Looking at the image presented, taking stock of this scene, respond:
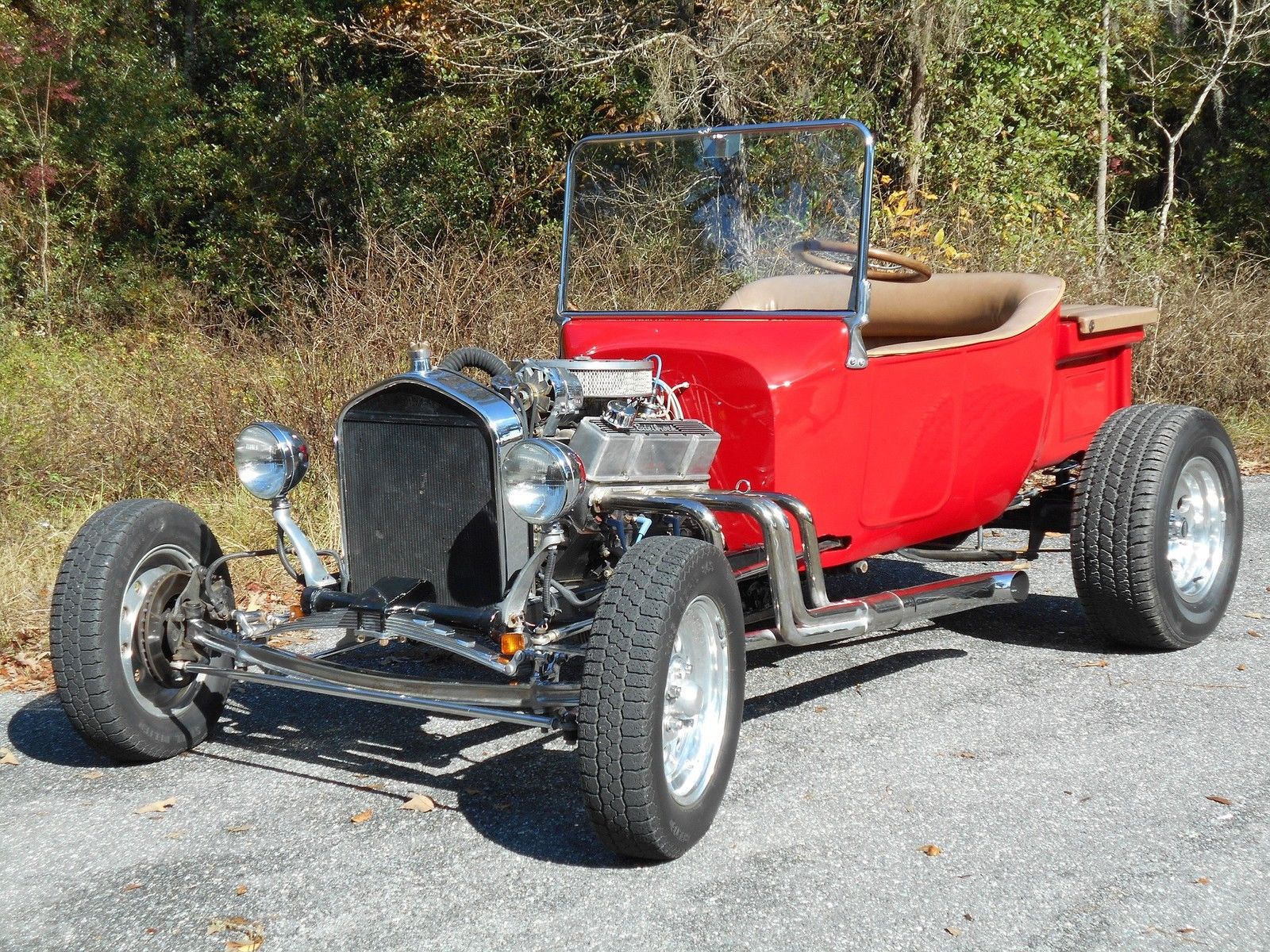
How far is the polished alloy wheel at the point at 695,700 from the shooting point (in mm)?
3311

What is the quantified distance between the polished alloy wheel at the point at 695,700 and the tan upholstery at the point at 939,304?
1.44 meters

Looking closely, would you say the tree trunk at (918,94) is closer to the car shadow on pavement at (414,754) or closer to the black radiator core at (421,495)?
the car shadow on pavement at (414,754)

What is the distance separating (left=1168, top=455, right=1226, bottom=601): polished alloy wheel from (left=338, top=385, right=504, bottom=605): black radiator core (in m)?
2.82

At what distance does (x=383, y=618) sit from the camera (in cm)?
361

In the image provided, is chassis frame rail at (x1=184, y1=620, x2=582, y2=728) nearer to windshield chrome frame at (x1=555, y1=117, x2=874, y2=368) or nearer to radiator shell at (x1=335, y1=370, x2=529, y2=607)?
radiator shell at (x1=335, y1=370, x2=529, y2=607)

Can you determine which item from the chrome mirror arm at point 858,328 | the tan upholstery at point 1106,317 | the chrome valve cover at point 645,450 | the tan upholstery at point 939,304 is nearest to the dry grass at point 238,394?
the tan upholstery at point 939,304

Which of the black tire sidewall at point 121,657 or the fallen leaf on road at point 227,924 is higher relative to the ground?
the black tire sidewall at point 121,657

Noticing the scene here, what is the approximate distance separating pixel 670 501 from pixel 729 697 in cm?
55

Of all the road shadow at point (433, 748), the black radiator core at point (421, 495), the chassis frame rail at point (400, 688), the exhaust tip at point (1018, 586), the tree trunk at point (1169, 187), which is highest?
the tree trunk at point (1169, 187)

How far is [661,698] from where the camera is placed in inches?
122

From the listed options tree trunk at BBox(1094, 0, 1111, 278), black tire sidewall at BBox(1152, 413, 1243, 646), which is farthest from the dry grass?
tree trunk at BBox(1094, 0, 1111, 278)

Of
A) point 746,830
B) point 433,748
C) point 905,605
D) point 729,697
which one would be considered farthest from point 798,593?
point 433,748

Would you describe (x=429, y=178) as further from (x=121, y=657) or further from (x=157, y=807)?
(x=157, y=807)

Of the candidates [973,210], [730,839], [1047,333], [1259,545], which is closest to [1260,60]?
[973,210]
